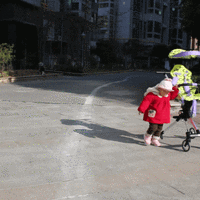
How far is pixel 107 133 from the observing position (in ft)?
20.9

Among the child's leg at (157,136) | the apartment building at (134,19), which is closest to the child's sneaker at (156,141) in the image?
the child's leg at (157,136)

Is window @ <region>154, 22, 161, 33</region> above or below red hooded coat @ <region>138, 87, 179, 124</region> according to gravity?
above

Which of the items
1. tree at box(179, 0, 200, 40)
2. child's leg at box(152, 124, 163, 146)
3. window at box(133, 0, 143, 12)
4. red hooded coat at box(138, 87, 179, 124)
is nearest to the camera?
red hooded coat at box(138, 87, 179, 124)

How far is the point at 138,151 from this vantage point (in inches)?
200

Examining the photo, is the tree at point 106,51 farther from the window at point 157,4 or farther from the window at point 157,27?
the window at point 157,4

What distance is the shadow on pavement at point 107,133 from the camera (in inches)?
231

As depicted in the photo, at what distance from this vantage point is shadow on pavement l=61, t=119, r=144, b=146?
588 centimetres

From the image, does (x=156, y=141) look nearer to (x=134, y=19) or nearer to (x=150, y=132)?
Answer: (x=150, y=132)

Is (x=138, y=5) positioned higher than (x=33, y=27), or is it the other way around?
(x=138, y=5)

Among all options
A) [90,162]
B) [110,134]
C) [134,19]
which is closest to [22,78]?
[110,134]

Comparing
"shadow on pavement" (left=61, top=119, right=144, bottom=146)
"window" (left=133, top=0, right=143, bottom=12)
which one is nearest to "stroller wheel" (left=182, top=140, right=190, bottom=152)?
"shadow on pavement" (left=61, top=119, right=144, bottom=146)

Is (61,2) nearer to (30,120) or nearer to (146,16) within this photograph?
(146,16)

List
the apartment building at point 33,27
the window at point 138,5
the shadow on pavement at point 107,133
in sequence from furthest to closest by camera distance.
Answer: the window at point 138,5 < the apartment building at point 33,27 < the shadow on pavement at point 107,133

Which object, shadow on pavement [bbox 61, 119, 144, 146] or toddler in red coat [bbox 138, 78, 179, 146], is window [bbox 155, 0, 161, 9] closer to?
shadow on pavement [bbox 61, 119, 144, 146]
